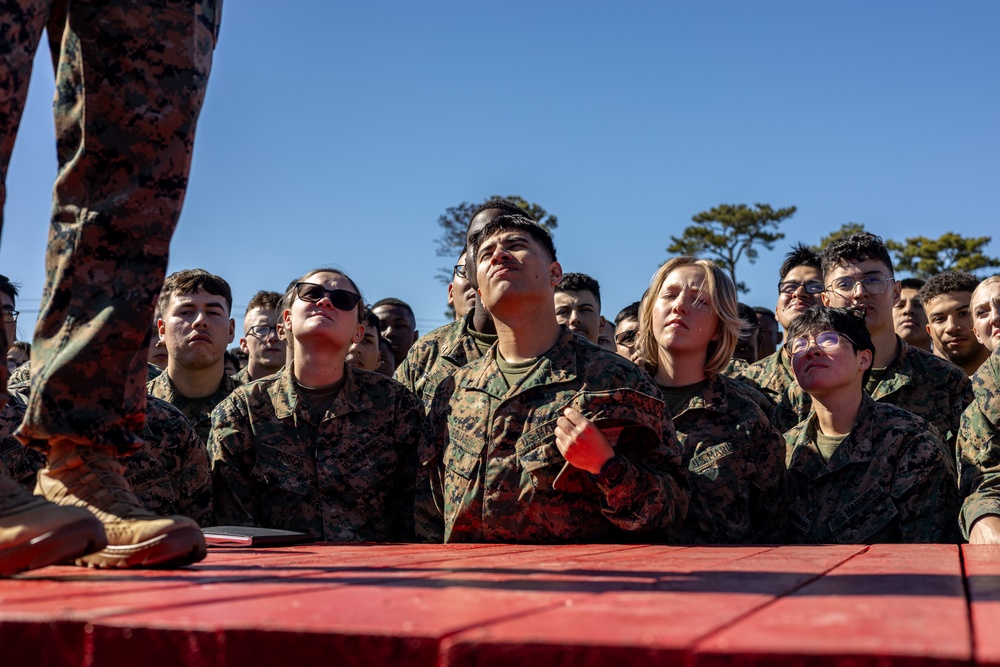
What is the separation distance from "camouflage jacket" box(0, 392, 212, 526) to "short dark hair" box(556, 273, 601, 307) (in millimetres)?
3494

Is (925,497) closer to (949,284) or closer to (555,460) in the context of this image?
(555,460)

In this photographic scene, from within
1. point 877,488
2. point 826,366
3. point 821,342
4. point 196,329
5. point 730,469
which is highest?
point 196,329

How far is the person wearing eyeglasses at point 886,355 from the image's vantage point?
221 inches

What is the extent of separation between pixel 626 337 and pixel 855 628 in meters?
7.11

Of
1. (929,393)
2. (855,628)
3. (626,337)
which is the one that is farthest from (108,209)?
(626,337)

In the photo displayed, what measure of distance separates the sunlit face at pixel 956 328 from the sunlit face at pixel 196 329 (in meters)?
4.79

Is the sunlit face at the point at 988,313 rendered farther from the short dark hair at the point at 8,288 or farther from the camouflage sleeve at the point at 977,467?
the short dark hair at the point at 8,288

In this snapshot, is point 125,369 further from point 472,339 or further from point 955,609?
point 472,339

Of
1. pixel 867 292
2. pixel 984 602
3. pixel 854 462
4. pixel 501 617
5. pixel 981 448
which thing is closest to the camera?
pixel 501 617

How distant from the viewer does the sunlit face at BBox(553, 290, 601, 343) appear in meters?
7.30

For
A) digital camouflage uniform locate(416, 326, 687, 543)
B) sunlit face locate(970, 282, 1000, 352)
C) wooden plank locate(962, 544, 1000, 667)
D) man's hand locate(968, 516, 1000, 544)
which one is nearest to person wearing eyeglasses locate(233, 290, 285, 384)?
digital camouflage uniform locate(416, 326, 687, 543)

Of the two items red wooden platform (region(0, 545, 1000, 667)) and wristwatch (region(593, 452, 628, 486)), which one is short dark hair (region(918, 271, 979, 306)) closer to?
wristwatch (region(593, 452, 628, 486))

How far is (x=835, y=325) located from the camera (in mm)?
4984

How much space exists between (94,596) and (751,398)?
11.8ft
